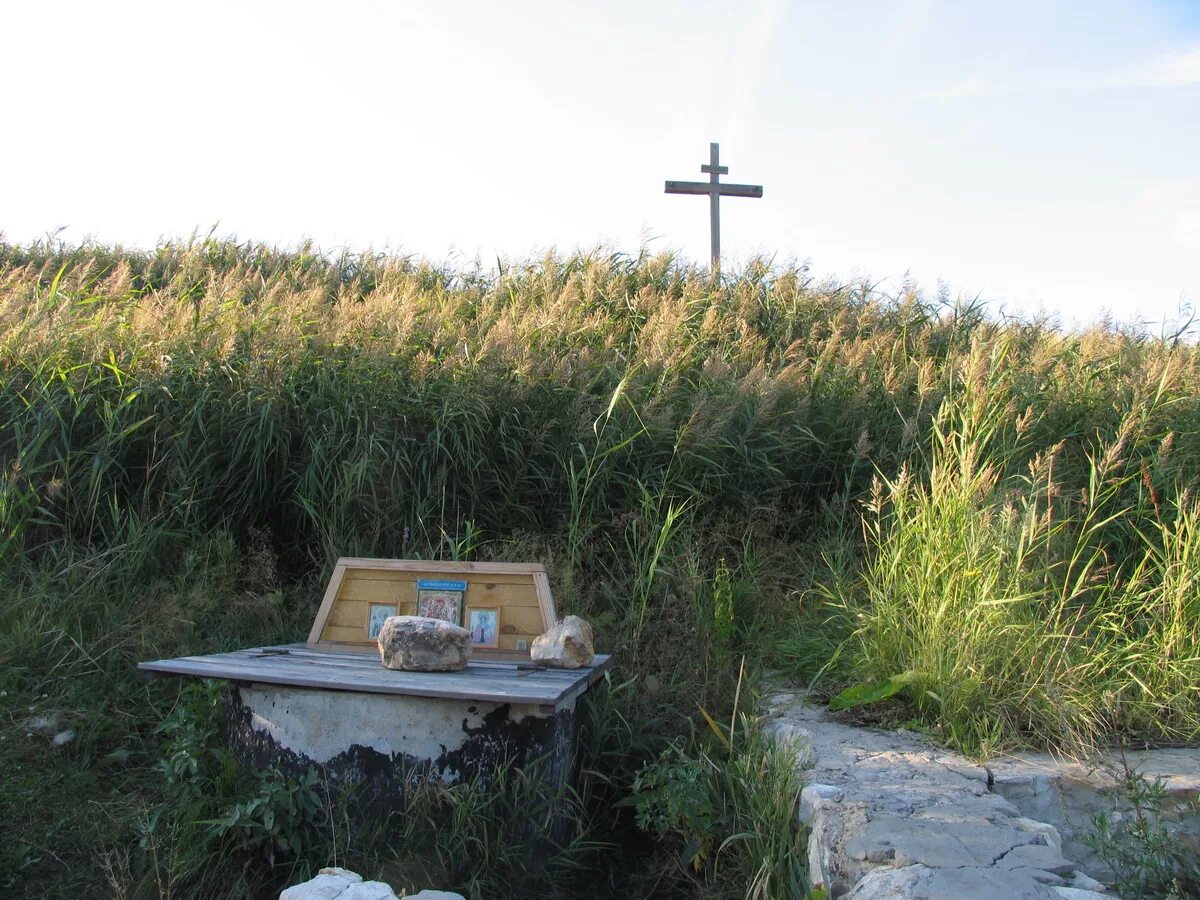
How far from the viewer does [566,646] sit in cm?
381

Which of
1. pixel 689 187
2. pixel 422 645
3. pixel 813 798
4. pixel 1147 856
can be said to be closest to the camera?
pixel 1147 856

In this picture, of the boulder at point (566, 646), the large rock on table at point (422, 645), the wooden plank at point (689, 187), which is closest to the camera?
the large rock on table at point (422, 645)

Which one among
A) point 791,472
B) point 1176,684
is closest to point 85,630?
point 791,472

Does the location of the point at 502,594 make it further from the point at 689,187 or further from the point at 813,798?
the point at 689,187

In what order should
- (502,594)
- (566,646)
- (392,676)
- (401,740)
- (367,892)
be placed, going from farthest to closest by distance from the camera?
(502,594), (566,646), (392,676), (401,740), (367,892)

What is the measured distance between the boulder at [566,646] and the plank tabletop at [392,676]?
0.11 ft

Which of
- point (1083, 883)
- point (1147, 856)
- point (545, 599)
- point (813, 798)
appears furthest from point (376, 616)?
point (1147, 856)

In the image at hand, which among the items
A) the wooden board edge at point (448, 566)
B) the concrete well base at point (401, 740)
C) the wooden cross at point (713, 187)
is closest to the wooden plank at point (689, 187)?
the wooden cross at point (713, 187)

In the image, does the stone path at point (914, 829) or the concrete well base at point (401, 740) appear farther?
the concrete well base at point (401, 740)

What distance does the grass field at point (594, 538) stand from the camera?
3482mm

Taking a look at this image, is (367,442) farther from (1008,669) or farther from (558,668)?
(1008,669)

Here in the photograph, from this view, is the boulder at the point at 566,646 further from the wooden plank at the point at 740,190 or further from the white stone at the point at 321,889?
the wooden plank at the point at 740,190

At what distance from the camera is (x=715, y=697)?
424 centimetres

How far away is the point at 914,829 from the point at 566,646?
147 centimetres
